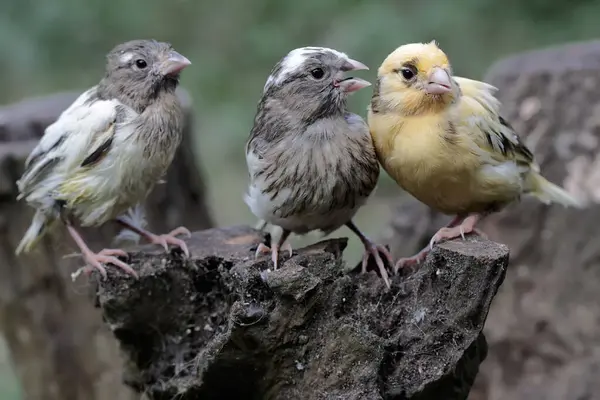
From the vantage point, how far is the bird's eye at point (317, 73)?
2.74 m

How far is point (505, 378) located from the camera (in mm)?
4191

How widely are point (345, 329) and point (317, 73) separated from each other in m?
0.90

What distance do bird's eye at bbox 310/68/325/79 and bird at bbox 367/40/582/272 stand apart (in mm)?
248

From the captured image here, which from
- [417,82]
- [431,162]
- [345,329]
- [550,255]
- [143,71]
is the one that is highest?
[143,71]

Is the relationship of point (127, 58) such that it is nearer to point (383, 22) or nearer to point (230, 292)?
point (230, 292)

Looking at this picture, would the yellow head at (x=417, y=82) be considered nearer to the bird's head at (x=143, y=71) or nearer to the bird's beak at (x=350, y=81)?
the bird's beak at (x=350, y=81)

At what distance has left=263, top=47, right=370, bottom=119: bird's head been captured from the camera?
8.98 feet

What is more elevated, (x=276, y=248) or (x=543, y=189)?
(x=276, y=248)

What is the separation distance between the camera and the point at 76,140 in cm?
307

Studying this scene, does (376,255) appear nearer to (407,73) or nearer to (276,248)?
(276,248)

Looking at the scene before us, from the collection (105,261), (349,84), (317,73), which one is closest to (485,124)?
(349,84)

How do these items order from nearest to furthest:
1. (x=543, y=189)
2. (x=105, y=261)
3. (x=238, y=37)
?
(x=105, y=261), (x=543, y=189), (x=238, y=37)

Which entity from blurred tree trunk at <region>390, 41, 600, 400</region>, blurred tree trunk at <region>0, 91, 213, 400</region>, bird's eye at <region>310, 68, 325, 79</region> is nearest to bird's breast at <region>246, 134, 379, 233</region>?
bird's eye at <region>310, 68, 325, 79</region>

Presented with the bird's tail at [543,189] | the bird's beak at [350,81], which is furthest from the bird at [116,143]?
the bird's tail at [543,189]
